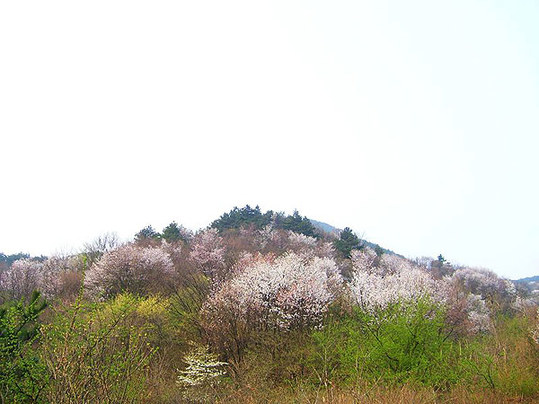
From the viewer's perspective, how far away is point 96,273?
33344 mm

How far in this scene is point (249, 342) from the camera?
18.5 meters

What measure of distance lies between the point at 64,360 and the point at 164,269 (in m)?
31.1

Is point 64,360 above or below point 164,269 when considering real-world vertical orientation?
above

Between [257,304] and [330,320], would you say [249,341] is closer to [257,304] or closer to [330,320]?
[257,304]

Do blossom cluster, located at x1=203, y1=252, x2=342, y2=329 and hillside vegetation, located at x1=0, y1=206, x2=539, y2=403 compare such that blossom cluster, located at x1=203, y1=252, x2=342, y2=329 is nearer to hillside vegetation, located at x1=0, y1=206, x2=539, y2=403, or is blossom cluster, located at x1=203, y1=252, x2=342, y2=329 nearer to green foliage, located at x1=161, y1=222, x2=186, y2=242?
hillside vegetation, located at x1=0, y1=206, x2=539, y2=403

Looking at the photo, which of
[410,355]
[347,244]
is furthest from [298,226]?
[410,355]

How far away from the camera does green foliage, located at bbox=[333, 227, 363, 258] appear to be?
190 feet

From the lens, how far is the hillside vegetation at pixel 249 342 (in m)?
8.35

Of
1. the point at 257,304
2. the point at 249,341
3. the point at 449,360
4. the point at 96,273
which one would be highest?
the point at 449,360

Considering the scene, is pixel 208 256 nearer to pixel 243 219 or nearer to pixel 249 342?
pixel 249 342

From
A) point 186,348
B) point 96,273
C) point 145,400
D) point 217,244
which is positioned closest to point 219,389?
point 145,400

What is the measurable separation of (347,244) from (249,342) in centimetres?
4207

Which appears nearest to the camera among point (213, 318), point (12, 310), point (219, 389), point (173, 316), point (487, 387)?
point (12, 310)

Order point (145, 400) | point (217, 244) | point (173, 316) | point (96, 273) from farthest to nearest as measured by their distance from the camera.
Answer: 1. point (217, 244)
2. point (96, 273)
3. point (173, 316)
4. point (145, 400)
